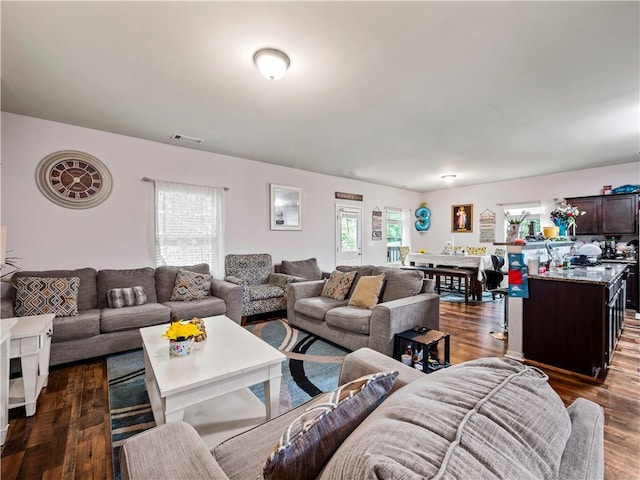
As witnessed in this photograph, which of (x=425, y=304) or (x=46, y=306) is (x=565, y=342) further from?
(x=46, y=306)

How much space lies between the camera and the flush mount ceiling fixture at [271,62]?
2072 millimetres

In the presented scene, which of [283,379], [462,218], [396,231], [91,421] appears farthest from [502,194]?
[91,421]

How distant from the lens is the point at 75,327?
8.91 ft

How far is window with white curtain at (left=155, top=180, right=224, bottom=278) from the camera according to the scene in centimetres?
400

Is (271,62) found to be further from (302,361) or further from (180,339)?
(302,361)

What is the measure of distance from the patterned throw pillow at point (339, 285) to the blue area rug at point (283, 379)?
56 cm

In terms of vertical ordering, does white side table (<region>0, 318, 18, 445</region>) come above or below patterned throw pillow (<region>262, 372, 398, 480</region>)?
below

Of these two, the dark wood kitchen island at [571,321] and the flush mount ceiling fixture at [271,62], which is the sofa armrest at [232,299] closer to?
the flush mount ceiling fixture at [271,62]

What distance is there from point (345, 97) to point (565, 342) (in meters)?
3.06

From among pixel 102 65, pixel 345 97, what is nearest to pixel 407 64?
pixel 345 97

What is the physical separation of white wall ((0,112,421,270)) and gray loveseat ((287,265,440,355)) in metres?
1.74

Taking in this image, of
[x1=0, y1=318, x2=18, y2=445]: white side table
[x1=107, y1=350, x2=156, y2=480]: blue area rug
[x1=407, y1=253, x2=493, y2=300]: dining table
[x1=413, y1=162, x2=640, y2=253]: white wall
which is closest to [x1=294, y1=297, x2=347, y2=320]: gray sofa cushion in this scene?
[x1=107, y1=350, x2=156, y2=480]: blue area rug

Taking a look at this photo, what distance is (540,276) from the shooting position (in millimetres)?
2811

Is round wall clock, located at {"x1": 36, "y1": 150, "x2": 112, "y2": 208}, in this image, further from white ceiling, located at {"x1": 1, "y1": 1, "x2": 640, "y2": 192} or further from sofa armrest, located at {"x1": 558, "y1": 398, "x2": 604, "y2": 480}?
sofa armrest, located at {"x1": 558, "y1": 398, "x2": 604, "y2": 480}
